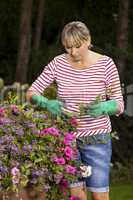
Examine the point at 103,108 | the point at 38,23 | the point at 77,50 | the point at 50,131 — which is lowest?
the point at 50,131

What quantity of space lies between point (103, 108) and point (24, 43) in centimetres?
928

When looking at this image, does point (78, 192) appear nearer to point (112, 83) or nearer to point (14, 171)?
point (112, 83)

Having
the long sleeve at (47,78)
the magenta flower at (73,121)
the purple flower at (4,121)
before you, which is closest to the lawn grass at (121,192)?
the long sleeve at (47,78)

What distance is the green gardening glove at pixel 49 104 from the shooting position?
4688 millimetres

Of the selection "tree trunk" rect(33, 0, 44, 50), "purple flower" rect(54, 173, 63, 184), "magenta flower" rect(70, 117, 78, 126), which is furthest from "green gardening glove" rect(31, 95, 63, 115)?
"tree trunk" rect(33, 0, 44, 50)

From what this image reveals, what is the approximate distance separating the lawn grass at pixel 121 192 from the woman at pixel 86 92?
3826mm

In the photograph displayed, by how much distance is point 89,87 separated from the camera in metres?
4.75

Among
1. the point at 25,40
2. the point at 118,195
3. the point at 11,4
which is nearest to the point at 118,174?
the point at 118,195

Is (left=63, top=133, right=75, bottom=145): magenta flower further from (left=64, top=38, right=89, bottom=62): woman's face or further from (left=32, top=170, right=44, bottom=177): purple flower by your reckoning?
(left=64, top=38, right=89, bottom=62): woman's face

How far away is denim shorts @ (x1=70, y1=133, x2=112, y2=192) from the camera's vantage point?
4.80 meters

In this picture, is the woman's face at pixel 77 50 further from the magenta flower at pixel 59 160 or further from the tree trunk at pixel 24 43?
the tree trunk at pixel 24 43

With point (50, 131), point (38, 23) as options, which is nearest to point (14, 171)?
point (50, 131)

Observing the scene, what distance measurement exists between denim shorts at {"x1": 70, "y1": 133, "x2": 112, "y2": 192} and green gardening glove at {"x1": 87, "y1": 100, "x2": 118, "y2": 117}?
0.20m

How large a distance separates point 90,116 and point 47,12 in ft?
48.4
